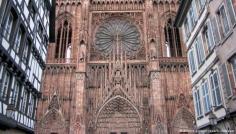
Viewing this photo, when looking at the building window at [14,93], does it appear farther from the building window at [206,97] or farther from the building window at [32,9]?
the building window at [206,97]

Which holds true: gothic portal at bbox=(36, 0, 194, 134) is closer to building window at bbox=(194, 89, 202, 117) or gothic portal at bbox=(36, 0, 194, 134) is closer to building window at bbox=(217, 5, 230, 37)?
building window at bbox=(194, 89, 202, 117)

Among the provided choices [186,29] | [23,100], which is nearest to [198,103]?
[186,29]

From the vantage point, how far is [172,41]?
103 feet

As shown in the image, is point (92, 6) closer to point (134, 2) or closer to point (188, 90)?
point (134, 2)

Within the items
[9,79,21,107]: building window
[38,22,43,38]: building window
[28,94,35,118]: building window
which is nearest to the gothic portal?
[28,94,35,118]: building window

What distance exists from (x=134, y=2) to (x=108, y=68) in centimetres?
1056

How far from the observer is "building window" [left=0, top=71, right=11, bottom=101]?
442 inches

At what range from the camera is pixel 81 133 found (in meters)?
24.8

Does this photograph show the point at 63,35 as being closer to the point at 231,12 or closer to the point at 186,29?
the point at 186,29

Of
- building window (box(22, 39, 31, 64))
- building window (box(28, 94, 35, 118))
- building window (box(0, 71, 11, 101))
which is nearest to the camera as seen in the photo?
building window (box(0, 71, 11, 101))

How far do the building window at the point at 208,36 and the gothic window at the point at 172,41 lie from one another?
16.3 meters

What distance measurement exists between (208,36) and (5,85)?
1090 cm

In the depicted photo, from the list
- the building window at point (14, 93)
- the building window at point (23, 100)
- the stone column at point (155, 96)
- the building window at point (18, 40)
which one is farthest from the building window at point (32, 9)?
the stone column at point (155, 96)

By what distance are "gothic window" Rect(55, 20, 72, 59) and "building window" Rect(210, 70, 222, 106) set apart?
21.2 m
